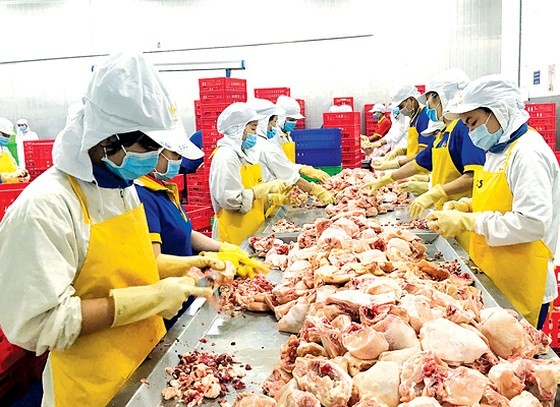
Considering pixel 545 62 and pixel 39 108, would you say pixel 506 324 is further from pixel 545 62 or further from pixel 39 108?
pixel 39 108

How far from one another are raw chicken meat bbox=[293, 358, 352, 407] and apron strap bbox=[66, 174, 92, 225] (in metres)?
1.00

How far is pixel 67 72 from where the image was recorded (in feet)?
43.8

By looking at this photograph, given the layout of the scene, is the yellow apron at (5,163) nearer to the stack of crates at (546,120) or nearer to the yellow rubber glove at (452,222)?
the yellow rubber glove at (452,222)

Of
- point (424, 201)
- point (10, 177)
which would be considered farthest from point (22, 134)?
point (424, 201)

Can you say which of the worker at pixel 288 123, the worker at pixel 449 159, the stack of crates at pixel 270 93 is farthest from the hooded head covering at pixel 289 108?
the worker at pixel 449 159

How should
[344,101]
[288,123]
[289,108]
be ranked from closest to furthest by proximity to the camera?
1. [288,123]
2. [289,108]
3. [344,101]

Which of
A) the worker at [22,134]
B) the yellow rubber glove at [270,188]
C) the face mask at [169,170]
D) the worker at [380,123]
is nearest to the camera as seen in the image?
the face mask at [169,170]

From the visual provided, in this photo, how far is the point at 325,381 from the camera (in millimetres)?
1683

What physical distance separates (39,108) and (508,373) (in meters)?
14.3

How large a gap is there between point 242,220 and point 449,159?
199 cm

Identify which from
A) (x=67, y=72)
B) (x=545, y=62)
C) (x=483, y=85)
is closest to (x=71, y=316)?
(x=483, y=85)

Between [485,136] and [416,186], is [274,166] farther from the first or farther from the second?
[485,136]

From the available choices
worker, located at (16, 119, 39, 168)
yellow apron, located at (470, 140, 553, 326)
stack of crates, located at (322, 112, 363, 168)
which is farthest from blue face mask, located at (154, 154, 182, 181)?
worker, located at (16, 119, 39, 168)

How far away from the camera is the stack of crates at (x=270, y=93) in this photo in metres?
10.6
